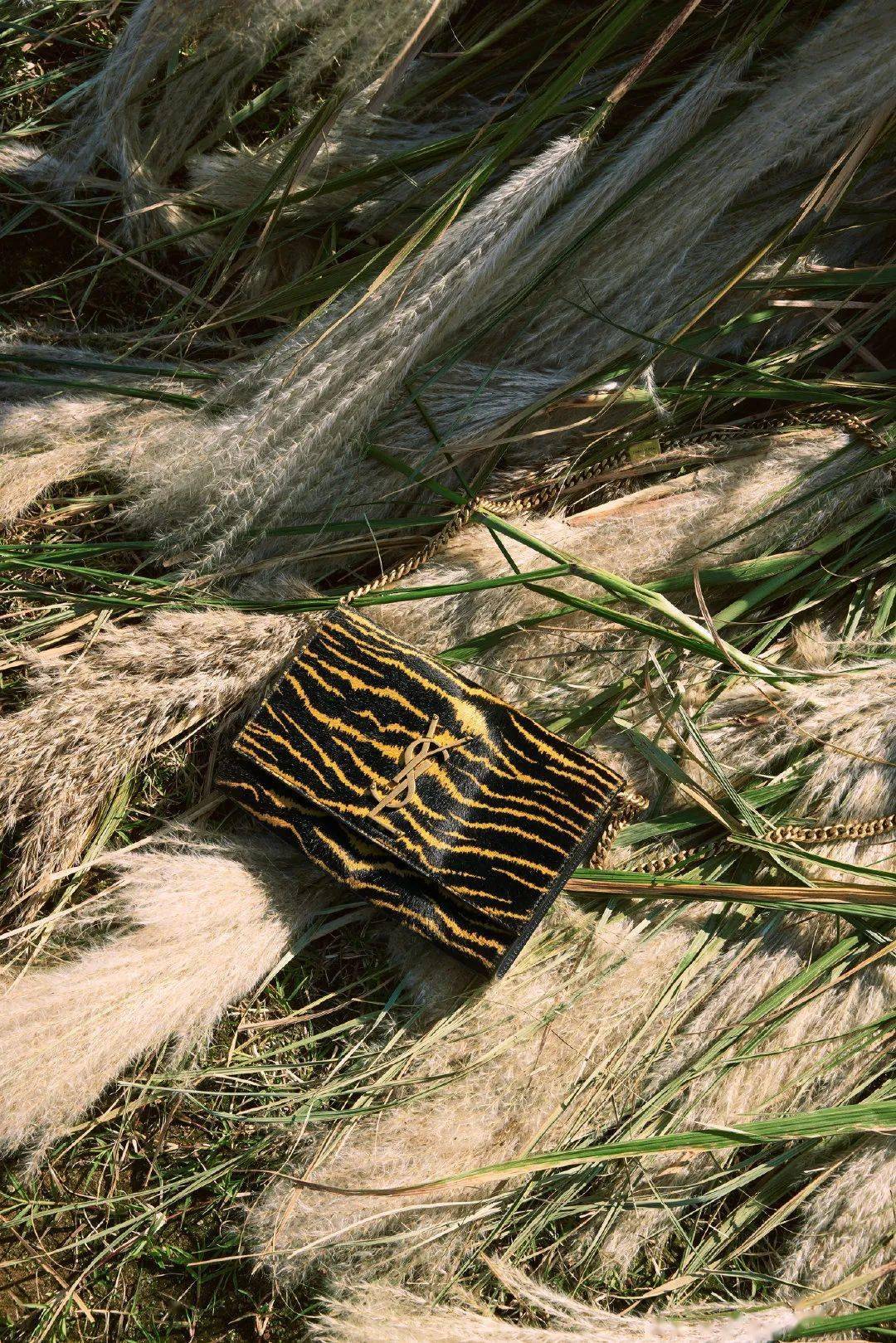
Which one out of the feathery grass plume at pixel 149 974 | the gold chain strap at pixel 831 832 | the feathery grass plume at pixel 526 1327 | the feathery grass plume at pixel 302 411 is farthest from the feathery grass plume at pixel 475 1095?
the feathery grass plume at pixel 302 411

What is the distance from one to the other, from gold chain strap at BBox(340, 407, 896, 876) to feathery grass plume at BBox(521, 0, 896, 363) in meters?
0.20

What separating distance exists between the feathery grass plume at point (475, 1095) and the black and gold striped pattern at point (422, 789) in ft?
0.35

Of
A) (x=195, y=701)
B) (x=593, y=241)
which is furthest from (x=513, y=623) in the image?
(x=593, y=241)

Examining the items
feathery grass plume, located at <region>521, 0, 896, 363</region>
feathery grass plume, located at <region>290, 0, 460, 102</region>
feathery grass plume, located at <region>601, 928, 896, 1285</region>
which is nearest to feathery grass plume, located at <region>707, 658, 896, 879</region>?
feathery grass plume, located at <region>601, 928, 896, 1285</region>

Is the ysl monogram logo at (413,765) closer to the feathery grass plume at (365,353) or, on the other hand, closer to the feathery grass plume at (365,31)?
the feathery grass plume at (365,353)

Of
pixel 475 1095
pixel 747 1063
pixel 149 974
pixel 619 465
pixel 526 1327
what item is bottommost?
pixel 526 1327

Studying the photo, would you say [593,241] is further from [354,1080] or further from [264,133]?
[354,1080]

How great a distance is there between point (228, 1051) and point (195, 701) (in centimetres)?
57

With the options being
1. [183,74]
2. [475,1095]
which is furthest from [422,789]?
[183,74]

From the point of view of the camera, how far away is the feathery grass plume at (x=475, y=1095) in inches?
56.2

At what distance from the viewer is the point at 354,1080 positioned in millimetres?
1503

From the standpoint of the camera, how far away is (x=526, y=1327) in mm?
1402

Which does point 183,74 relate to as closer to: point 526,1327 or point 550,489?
point 550,489

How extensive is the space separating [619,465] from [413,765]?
0.58 m
